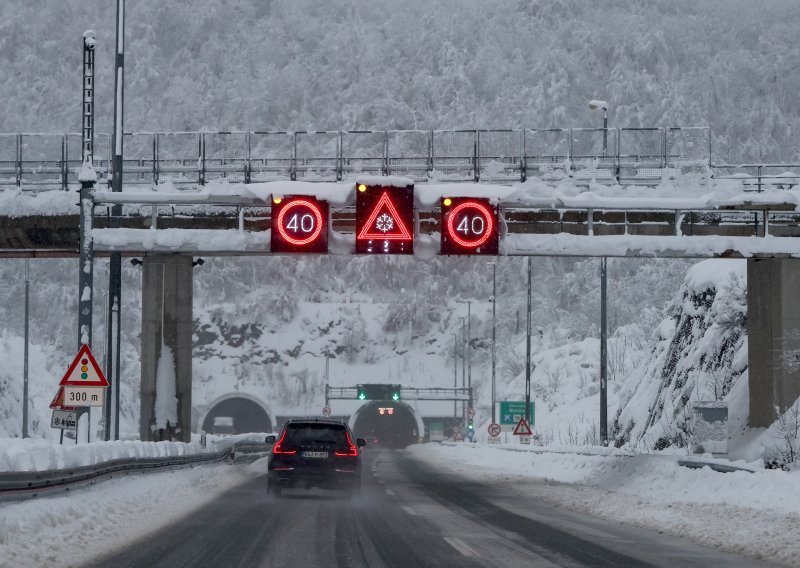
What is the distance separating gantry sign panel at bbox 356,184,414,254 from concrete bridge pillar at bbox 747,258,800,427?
9.45m

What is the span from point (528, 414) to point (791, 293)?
91.7 ft

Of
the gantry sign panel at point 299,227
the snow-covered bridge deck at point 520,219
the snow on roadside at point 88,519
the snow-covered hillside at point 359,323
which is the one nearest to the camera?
the snow on roadside at point 88,519

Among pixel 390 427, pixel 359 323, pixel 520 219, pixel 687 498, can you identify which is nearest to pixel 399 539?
pixel 687 498

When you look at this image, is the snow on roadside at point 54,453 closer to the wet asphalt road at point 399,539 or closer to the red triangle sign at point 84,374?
the red triangle sign at point 84,374

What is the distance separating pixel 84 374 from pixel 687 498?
11279 mm

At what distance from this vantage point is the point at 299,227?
29.2 m

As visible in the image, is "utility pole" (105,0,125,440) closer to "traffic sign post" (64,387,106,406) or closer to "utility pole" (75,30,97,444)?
"utility pole" (75,30,97,444)

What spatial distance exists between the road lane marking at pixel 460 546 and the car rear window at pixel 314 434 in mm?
9232

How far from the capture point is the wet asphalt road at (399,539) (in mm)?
14266

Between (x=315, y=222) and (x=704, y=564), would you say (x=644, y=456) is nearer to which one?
(x=315, y=222)

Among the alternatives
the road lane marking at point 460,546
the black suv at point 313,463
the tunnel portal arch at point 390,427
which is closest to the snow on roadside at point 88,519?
the black suv at point 313,463

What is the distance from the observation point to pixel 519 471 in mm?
45125

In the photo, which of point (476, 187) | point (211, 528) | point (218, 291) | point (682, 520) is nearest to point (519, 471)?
point (476, 187)

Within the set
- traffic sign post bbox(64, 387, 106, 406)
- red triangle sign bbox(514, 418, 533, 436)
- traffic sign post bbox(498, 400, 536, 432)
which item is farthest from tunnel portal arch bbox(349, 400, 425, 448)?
traffic sign post bbox(64, 387, 106, 406)
